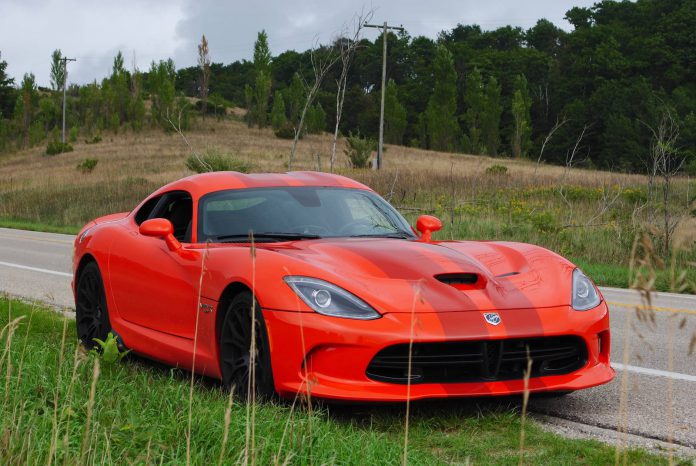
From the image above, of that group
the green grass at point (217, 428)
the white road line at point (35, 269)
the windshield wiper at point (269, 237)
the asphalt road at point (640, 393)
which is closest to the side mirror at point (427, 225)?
the windshield wiper at point (269, 237)

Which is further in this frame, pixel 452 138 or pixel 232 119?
pixel 232 119

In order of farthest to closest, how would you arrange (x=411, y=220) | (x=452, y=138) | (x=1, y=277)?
(x=452, y=138) → (x=411, y=220) → (x=1, y=277)

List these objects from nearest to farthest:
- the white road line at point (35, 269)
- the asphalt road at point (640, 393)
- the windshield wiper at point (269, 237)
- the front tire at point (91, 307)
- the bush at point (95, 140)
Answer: the asphalt road at point (640, 393) < the windshield wiper at point (269, 237) < the front tire at point (91, 307) < the white road line at point (35, 269) < the bush at point (95, 140)

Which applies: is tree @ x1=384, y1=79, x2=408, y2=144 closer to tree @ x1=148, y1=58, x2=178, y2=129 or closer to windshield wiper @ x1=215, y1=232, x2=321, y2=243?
tree @ x1=148, y1=58, x2=178, y2=129

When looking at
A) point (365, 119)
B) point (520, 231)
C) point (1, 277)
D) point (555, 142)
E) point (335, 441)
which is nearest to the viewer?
point (335, 441)

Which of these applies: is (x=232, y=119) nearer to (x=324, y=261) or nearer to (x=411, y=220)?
(x=411, y=220)

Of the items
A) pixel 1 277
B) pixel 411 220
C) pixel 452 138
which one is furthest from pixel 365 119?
pixel 1 277

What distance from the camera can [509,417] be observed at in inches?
203

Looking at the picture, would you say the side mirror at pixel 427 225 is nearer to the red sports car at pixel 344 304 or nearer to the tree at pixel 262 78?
the red sports car at pixel 344 304

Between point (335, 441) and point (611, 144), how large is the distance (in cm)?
7175

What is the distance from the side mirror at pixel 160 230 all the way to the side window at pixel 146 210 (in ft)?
3.59

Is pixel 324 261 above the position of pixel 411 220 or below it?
above

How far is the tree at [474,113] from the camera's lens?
84875 mm

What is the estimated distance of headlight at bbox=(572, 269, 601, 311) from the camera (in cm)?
547
